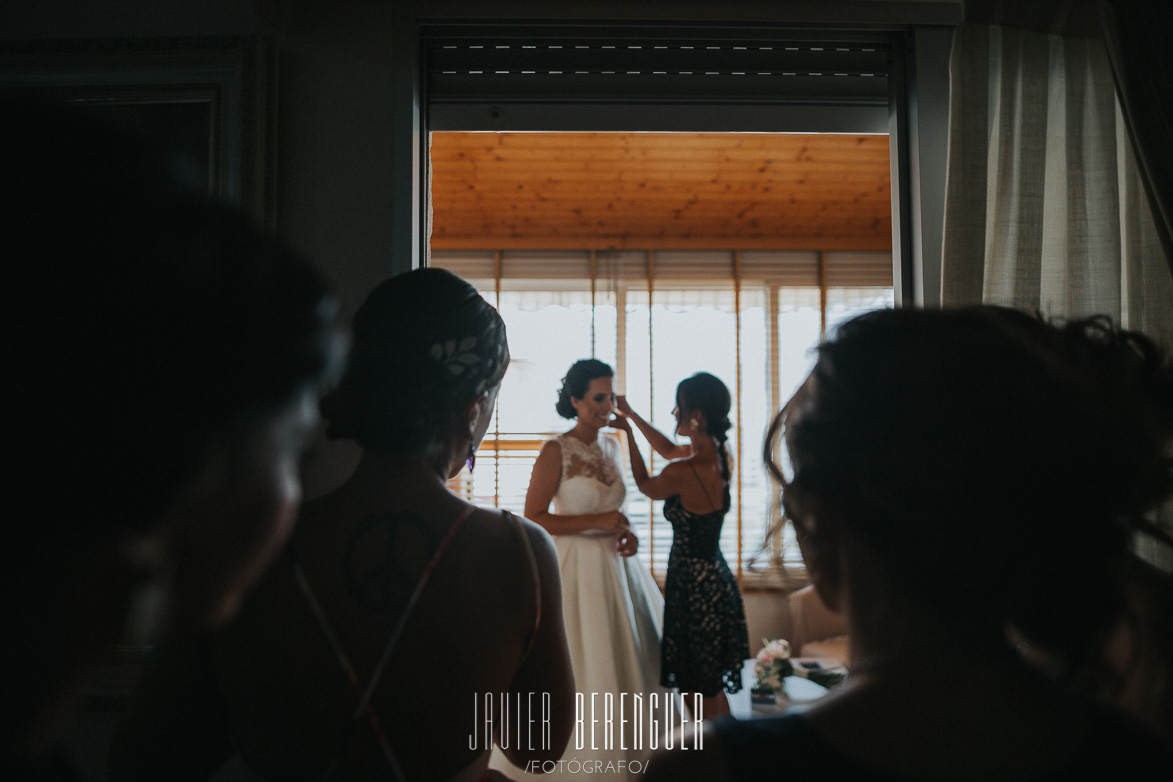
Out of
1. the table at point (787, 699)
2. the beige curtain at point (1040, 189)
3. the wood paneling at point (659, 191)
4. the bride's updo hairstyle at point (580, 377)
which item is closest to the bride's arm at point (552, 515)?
the bride's updo hairstyle at point (580, 377)

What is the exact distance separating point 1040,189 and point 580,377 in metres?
1.95

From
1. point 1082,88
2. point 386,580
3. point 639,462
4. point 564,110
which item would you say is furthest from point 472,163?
point 386,580

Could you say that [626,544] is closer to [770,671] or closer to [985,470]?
[770,671]

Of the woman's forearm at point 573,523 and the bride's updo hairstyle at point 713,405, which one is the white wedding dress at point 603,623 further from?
the bride's updo hairstyle at point 713,405

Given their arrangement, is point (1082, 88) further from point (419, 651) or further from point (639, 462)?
point (639, 462)

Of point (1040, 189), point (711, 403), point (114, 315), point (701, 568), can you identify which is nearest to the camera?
point (114, 315)

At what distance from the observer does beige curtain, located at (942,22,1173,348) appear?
1366 mm

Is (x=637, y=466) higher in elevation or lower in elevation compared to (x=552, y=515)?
higher

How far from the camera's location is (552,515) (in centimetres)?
276

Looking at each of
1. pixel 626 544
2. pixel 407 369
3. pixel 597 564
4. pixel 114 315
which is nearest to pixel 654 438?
pixel 626 544

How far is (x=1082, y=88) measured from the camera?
141cm

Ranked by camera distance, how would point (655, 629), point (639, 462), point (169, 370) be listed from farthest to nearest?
point (639, 462), point (655, 629), point (169, 370)

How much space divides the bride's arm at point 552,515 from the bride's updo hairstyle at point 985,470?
2226 mm

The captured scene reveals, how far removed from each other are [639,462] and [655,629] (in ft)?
2.47
